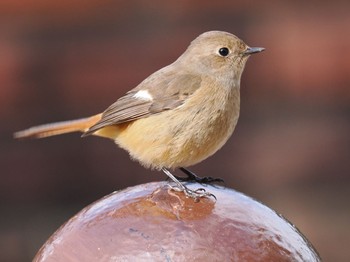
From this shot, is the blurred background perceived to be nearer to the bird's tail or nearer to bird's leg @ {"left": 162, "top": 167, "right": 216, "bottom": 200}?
the bird's tail

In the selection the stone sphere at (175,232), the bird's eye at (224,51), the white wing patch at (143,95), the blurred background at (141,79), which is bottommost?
the blurred background at (141,79)

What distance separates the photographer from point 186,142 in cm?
372

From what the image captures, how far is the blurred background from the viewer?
6.08m

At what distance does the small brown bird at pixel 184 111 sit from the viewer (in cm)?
374

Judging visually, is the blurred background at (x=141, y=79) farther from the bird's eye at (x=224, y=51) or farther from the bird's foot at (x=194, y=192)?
the bird's foot at (x=194, y=192)

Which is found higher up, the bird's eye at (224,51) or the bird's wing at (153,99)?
the bird's eye at (224,51)

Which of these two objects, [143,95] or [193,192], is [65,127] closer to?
[143,95]

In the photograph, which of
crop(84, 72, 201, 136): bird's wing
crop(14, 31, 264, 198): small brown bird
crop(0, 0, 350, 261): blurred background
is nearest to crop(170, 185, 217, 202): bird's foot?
crop(14, 31, 264, 198): small brown bird

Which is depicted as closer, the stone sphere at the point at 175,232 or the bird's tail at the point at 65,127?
the stone sphere at the point at 175,232

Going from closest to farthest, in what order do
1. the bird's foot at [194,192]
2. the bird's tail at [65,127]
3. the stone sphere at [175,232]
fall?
1. the stone sphere at [175,232]
2. the bird's foot at [194,192]
3. the bird's tail at [65,127]

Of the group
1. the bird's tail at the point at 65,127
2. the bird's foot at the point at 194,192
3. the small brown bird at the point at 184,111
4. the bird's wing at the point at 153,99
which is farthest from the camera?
the bird's tail at the point at 65,127

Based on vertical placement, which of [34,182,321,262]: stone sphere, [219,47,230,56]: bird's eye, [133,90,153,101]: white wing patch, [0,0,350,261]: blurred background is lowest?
[0,0,350,261]: blurred background

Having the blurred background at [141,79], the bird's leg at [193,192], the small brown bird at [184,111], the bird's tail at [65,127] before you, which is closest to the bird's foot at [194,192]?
the bird's leg at [193,192]

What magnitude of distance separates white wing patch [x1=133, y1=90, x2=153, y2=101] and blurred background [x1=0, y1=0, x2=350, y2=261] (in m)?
1.98
